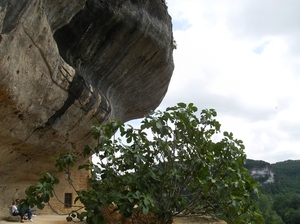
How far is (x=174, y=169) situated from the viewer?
4996 mm

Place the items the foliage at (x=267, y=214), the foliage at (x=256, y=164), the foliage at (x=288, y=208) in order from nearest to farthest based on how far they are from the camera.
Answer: the foliage at (x=267, y=214)
the foliage at (x=288, y=208)
the foliage at (x=256, y=164)

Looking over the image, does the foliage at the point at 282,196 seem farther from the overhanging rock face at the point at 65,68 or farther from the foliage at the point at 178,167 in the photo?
the foliage at the point at 178,167

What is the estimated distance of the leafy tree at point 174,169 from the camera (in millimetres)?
4891

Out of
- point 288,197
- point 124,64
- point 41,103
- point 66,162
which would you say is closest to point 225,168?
point 66,162

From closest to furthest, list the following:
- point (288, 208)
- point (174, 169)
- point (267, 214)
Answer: point (174, 169) < point (267, 214) < point (288, 208)

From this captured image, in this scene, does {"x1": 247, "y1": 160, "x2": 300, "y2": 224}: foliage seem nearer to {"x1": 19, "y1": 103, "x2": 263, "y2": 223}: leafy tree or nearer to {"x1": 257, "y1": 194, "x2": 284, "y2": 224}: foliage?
{"x1": 257, "y1": 194, "x2": 284, "y2": 224}: foliage

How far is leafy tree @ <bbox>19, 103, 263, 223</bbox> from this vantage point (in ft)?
16.0

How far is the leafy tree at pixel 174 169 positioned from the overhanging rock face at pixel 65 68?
1709mm

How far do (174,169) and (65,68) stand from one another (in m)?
3.32

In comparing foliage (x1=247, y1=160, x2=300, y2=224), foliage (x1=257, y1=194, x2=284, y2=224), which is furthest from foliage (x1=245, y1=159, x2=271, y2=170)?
foliage (x1=257, y1=194, x2=284, y2=224)

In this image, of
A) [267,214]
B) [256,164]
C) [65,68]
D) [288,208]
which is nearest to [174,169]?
[65,68]

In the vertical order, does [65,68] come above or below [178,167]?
above

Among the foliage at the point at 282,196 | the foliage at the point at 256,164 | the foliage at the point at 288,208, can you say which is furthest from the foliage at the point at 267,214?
the foliage at the point at 256,164

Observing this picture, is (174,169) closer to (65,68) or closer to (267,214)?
(65,68)
